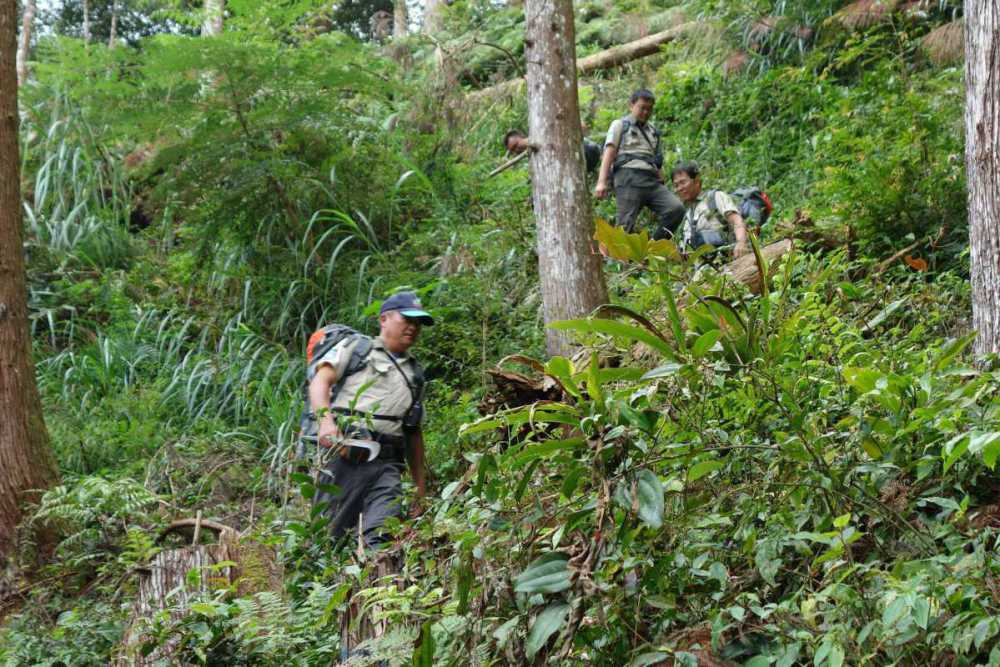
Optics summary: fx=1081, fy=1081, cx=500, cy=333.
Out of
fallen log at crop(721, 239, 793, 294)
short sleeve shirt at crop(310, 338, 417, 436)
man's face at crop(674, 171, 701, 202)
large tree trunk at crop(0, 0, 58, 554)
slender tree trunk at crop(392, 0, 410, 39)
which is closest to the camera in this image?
short sleeve shirt at crop(310, 338, 417, 436)

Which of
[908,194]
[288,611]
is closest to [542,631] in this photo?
[288,611]

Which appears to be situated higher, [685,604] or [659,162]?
[659,162]

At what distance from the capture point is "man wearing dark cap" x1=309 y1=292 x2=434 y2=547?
6102 mm

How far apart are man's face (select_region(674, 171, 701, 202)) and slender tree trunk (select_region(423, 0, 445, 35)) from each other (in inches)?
419

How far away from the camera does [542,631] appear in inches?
116

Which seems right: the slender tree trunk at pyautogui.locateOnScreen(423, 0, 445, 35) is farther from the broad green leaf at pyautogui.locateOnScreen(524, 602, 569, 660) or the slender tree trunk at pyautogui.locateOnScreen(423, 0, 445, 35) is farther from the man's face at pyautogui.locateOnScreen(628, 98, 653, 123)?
the broad green leaf at pyautogui.locateOnScreen(524, 602, 569, 660)

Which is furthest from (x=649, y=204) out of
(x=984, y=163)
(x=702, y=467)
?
(x=702, y=467)

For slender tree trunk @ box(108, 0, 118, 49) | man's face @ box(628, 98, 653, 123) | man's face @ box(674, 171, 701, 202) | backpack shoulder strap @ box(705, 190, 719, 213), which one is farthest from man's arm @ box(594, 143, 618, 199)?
slender tree trunk @ box(108, 0, 118, 49)

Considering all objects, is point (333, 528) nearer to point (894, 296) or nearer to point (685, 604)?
point (685, 604)

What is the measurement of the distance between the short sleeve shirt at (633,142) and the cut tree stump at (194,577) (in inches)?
221

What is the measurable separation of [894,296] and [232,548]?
4162 mm

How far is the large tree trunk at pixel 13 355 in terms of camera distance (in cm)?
762

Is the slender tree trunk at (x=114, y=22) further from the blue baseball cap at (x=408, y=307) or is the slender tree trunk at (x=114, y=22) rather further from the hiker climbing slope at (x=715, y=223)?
the blue baseball cap at (x=408, y=307)

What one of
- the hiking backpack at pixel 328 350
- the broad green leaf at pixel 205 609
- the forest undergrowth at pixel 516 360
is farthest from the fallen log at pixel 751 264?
the broad green leaf at pixel 205 609
